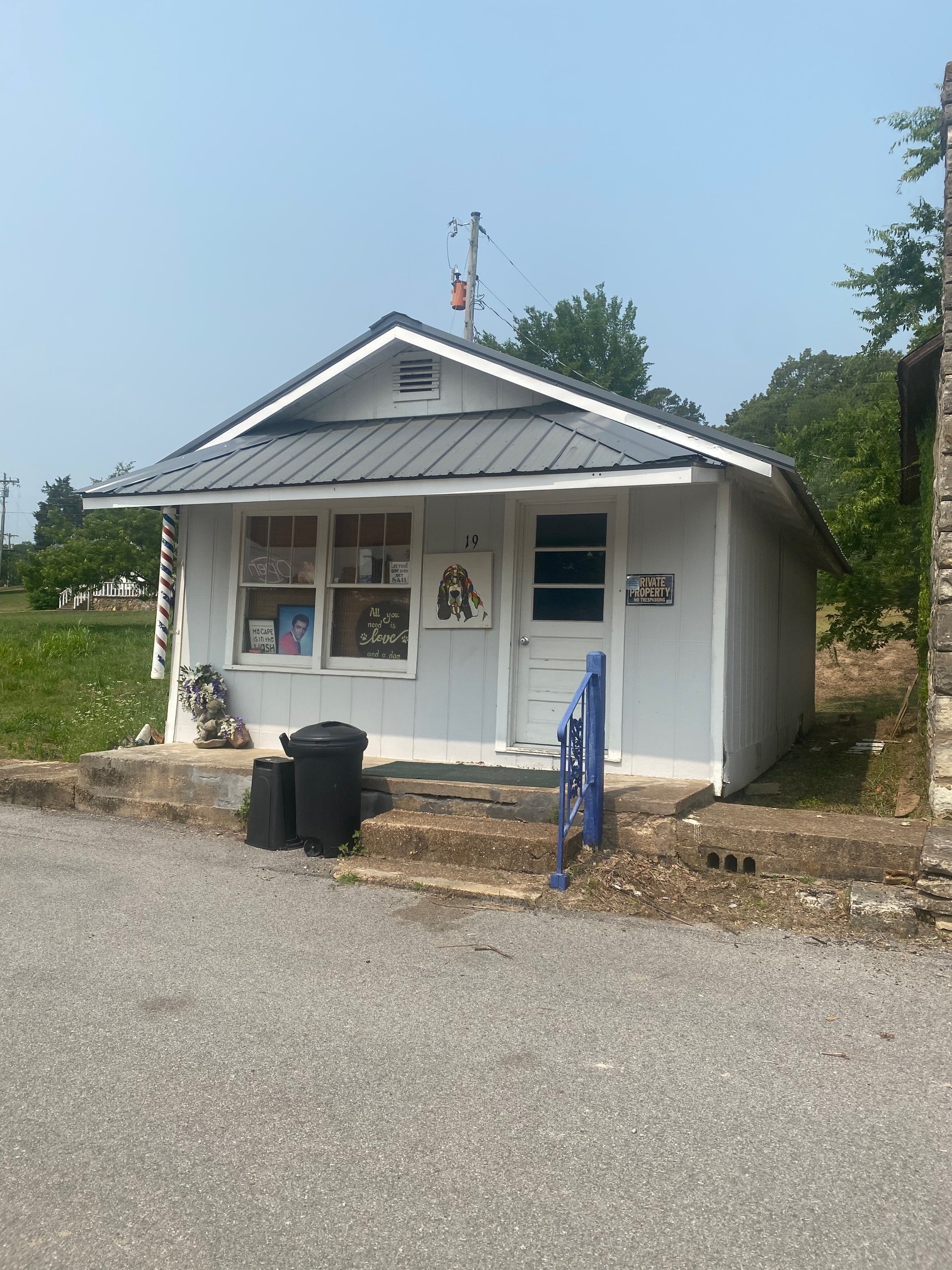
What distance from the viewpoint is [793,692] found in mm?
13016

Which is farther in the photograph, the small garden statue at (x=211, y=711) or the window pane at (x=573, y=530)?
the small garden statue at (x=211, y=711)

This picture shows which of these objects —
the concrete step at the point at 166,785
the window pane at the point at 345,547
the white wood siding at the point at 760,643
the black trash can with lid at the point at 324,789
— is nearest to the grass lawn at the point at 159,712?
the white wood siding at the point at 760,643

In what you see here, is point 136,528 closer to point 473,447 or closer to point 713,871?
point 473,447

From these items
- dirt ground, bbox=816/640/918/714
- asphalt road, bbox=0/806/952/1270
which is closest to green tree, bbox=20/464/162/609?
dirt ground, bbox=816/640/918/714

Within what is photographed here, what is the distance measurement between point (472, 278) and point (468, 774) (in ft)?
68.6

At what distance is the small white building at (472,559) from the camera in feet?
25.3

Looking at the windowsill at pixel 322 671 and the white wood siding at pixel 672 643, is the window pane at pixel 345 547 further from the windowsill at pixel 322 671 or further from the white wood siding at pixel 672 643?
the white wood siding at pixel 672 643

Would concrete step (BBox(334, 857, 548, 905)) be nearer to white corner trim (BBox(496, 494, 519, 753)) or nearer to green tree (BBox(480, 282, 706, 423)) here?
white corner trim (BBox(496, 494, 519, 753))

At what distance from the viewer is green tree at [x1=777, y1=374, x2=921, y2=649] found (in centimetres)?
1541

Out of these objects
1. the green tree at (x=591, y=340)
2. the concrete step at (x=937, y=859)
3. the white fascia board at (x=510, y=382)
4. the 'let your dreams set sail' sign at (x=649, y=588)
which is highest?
the green tree at (x=591, y=340)

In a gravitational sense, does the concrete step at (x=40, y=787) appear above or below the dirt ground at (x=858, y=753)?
below

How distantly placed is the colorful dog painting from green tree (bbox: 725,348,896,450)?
35100 mm

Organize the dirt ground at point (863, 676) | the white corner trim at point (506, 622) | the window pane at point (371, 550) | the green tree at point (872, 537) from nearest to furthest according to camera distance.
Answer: the white corner trim at point (506, 622) < the window pane at point (371, 550) < the green tree at point (872, 537) < the dirt ground at point (863, 676)

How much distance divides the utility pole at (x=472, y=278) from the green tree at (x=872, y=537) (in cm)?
1062
